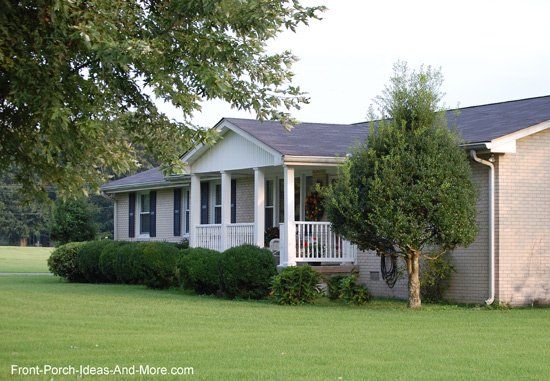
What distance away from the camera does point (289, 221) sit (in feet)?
74.8

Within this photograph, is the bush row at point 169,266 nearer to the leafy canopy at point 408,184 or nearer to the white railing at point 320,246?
the white railing at point 320,246

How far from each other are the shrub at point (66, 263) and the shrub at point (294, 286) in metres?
12.4

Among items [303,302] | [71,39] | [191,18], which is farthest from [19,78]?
[303,302]

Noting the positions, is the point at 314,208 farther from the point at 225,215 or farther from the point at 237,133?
the point at 237,133

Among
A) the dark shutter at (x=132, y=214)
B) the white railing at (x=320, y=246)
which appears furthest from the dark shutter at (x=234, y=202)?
the dark shutter at (x=132, y=214)

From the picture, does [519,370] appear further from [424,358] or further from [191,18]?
[191,18]

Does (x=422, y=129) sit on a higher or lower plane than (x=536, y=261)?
higher

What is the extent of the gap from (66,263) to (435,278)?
15021mm

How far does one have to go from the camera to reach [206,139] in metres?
11.4

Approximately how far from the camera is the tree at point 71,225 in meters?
39.3

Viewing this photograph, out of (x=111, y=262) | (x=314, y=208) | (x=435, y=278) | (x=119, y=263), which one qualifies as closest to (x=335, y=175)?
(x=314, y=208)

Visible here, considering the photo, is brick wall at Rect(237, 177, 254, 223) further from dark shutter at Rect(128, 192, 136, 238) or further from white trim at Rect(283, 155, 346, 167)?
dark shutter at Rect(128, 192, 136, 238)

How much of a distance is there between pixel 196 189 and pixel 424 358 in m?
16.4

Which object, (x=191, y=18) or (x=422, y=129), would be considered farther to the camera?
(x=422, y=129)
